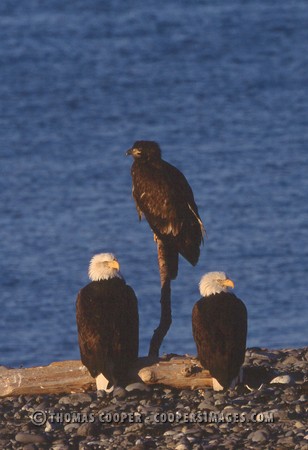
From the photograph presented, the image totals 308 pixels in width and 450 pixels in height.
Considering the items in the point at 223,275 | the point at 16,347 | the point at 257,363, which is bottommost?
the point at 16,347

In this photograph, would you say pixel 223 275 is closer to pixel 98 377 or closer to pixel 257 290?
pixel 98 377

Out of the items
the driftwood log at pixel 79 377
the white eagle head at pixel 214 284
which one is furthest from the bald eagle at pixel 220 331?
the driftwood log at pixel 79 377

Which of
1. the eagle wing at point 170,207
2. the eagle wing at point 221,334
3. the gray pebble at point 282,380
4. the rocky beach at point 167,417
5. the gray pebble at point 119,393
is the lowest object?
the gray pebble at point 282,380

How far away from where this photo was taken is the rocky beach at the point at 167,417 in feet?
41.9

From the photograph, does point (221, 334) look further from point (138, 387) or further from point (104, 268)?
point (104, 268)

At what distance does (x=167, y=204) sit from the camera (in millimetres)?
15094

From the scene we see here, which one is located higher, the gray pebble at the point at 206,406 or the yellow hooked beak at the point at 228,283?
the yellow hooked beak at the point at 228,283

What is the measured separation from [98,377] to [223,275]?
52.2 inches

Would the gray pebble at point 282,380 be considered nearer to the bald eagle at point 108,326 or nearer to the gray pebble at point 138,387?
the gray pebble at point 138,387

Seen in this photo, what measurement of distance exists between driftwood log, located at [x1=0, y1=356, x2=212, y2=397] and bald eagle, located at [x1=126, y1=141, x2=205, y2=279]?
3.85 feet

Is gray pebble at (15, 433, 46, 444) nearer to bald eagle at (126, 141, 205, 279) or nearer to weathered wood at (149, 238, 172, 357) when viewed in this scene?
weathered wood at (149, 238, 172, 357)

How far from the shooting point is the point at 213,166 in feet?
109

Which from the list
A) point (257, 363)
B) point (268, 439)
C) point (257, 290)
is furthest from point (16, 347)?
point (268, 439)

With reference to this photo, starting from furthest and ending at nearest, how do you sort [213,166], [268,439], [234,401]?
[213,166], [234,401], [268,439]
